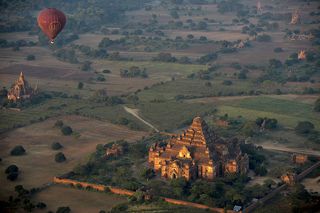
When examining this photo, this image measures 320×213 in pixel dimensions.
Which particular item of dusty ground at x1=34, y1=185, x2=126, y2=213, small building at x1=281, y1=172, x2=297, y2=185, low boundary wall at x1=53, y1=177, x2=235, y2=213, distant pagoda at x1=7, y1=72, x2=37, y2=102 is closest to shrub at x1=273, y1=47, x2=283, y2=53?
distant pagoda at x1=7, y1=72, x2=37, y2=102

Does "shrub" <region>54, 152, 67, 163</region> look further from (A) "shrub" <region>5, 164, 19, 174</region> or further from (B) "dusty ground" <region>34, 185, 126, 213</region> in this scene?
(B) "dusty ground" <region>34, 185, 126, 213</region>

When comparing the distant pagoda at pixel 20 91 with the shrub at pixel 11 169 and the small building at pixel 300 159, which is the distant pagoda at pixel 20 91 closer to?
the shrub at pixel 11 169

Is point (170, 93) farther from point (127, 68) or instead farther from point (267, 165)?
point (267, 165)

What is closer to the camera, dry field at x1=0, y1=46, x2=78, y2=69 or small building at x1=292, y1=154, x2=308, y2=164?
small building at x1=292, y1=154, x2=308, y2=164

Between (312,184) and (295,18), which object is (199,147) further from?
(295,18)

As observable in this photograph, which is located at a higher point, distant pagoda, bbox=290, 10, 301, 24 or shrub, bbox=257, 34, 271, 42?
distant pagoda, bbox=290, 10, 301, 24
